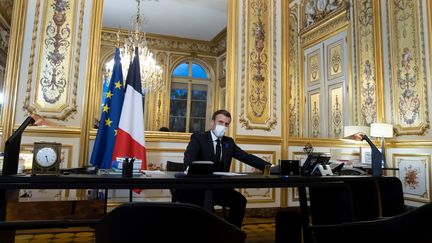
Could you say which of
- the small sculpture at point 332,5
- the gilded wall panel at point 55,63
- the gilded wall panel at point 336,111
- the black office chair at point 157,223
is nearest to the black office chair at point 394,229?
the black office chair at point 157,223

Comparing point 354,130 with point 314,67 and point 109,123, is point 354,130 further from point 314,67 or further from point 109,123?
point 109,123

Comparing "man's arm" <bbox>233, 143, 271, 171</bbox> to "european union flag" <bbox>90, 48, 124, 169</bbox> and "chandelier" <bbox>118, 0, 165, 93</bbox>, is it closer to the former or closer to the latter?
"european union flag" <bbox>90, 48, 124, 169</bbox>

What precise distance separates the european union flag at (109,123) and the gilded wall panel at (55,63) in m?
0.43

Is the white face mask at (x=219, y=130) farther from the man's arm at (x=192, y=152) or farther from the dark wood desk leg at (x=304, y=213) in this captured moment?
the dark wood desk leg at (x=304, y=213)

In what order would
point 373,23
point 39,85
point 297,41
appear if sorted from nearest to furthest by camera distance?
1. point 39,85
2. point 373,23
3. point 297,41

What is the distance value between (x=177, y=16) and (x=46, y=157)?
138 inches

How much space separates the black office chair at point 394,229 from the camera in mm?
1354

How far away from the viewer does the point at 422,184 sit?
13.5 ft

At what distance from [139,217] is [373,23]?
5089 mm

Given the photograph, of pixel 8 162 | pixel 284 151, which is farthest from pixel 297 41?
pixel 8 162

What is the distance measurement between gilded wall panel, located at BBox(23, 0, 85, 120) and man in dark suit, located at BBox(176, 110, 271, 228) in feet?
5.36

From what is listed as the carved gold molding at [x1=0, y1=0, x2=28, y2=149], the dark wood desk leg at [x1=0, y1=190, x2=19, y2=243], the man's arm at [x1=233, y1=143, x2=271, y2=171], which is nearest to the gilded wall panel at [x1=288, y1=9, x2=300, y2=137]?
the man's arm at [x1=233, y1=143, x2=271, y2=171]

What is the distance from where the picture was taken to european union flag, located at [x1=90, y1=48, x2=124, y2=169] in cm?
317

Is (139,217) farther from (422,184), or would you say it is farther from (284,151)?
(422,184)
